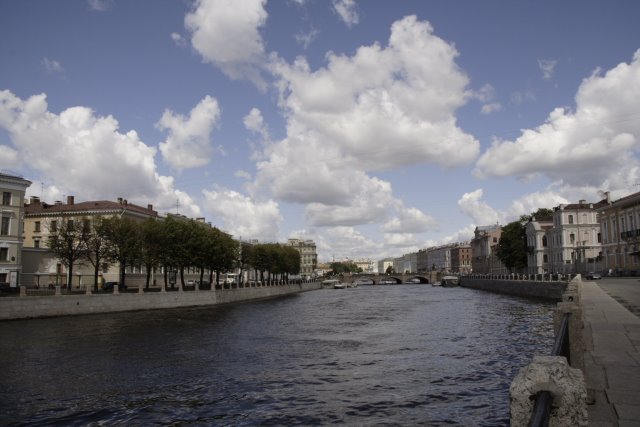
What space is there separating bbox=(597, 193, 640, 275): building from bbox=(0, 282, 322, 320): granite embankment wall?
57970 mm

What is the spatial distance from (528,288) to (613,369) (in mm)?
66285

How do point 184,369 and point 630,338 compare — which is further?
point 184,369

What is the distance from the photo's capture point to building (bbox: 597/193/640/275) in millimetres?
78062

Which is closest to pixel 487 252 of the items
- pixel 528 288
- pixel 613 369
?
pixel 528 288

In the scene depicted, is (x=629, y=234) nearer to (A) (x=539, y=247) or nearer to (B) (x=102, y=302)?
(A) (x=539, y=247)

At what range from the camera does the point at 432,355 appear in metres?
23.3

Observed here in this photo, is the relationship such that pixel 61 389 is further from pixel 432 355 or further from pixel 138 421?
pixel 432 355

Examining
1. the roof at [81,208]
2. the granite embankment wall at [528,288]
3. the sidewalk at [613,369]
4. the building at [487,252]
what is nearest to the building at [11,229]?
the roof at [81,208]

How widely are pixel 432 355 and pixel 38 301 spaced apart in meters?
38.4

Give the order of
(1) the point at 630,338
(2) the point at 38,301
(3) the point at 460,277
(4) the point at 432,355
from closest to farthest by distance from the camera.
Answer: (1) the point at 630,338 < (4) the point at 432,355 < (2) the point at 38,301 < (3) the point at 460,277

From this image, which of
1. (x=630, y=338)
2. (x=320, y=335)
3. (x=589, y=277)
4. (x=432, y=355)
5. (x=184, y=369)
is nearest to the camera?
(x=630, y=338)

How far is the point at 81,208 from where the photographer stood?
84312 mm

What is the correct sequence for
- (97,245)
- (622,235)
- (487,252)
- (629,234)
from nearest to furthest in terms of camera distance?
(97,245), (629,234), (622,235), (487,252)

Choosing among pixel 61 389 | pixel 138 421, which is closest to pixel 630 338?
pixel 138 421
